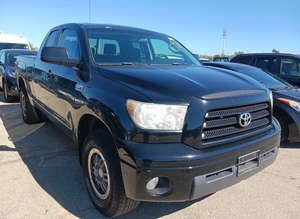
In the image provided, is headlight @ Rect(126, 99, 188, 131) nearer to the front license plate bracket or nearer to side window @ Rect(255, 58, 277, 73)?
the front license plate bracket

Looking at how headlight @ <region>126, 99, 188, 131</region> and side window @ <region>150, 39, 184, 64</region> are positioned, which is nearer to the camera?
headlight @ <region>126, 99, 188, 131</region>

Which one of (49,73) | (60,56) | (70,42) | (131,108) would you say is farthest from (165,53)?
(131,108)

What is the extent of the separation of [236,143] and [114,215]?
122cm

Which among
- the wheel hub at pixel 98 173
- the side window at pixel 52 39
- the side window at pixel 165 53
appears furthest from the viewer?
the side window at pixel 52 39

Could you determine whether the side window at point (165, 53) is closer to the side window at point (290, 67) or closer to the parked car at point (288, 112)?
the parked car at point (288, 112)

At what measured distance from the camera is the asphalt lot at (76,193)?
2414mm

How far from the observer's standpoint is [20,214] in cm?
235

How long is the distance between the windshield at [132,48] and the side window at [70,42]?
21 centimetres

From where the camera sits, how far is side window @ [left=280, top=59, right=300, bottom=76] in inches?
252

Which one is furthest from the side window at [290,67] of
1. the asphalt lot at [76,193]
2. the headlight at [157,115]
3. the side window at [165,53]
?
the headlight at [157,115]

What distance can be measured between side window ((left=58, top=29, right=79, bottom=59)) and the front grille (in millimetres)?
1737

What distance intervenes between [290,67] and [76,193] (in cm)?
618

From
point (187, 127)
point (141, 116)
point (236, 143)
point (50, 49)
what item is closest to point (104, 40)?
point (50, 49)

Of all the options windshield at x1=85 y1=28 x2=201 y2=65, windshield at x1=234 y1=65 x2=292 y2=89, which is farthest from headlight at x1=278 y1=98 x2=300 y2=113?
windshield at x1=85 y1=28 x2=201 y2=65
